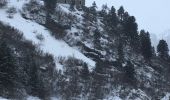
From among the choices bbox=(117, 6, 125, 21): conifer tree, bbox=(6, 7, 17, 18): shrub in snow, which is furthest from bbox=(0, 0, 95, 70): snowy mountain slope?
bbox=(117, 6, 125, 21): conifer tree

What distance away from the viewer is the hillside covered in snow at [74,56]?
49656mm

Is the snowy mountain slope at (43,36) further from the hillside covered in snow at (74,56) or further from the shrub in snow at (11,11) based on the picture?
the shrub in snow at (11,11)

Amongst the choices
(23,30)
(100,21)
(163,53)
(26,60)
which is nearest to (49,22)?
(23,30)

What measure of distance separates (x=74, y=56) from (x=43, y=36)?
660 cm

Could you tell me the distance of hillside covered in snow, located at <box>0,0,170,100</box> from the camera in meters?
49.7

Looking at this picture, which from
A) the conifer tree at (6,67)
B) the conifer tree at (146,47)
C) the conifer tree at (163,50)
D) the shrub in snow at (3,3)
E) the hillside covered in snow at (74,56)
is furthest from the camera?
the conifer tree at (163,50)

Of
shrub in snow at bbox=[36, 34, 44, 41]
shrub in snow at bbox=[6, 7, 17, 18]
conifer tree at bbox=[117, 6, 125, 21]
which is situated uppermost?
conifer tree at bbox=[117, 6, 125, 21]

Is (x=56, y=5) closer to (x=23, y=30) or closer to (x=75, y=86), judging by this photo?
(x=23, y=30)

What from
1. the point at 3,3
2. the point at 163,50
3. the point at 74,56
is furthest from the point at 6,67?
the point at 163,50

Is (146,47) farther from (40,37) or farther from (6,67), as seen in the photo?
(6,67)

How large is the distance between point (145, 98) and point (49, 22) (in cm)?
2314

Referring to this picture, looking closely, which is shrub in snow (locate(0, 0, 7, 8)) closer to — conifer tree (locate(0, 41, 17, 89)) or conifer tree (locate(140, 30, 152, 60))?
conifer tree (locate(0, 41, 17, 89))

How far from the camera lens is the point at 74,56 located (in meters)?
64.0

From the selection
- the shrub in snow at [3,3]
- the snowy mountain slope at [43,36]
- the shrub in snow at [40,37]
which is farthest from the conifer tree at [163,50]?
the shrub in snow at [3,3]
